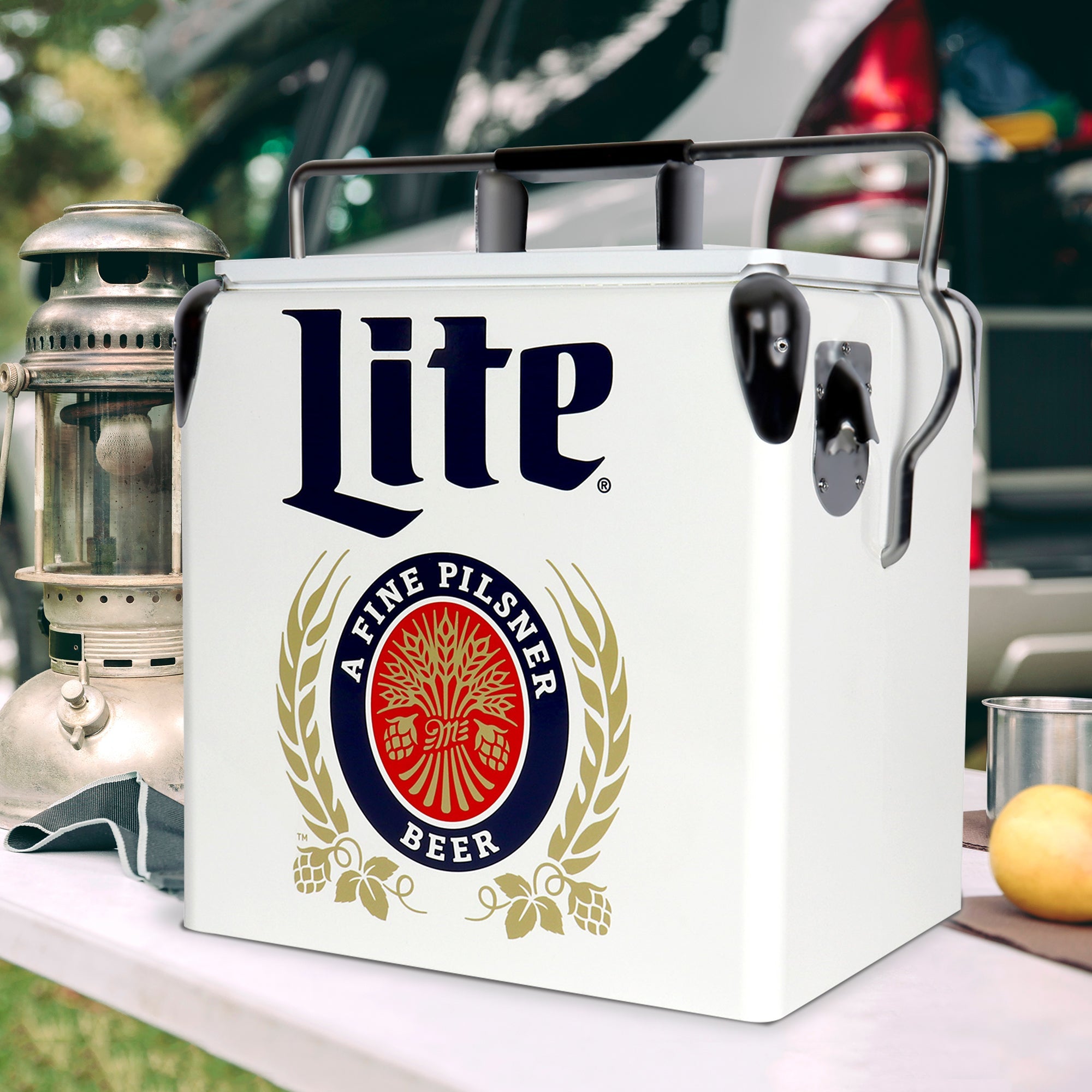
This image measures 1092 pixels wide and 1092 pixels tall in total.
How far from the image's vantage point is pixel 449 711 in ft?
2.74

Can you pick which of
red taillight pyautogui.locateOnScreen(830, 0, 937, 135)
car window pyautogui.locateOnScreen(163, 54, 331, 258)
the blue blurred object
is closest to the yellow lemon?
red taillight pyautogui.locateOnScreen(830, 0, 937, 135)

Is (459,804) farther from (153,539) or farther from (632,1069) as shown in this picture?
(153,539)

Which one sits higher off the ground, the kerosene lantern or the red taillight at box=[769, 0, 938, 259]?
the red taillight at box=[769, 0, 938, 259]

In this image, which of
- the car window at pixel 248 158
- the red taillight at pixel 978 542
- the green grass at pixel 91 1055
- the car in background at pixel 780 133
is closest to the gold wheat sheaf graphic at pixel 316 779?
the car in background at pixel 780 133

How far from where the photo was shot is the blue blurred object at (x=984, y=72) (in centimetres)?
371

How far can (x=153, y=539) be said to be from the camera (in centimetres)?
118

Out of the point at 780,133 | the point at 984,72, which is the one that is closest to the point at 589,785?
the point at 780,133

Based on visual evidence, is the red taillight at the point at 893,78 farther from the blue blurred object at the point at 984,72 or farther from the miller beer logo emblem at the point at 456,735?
the miller beer logo emblem at the point at 456,735

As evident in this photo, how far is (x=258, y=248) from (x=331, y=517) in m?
2.47

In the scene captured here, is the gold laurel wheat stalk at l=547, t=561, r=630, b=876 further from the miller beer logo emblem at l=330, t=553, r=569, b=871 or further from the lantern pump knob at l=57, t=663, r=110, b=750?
the lantern pump knob at l=57, t=663, r=110, b=750

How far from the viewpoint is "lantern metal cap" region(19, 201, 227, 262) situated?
1.13m

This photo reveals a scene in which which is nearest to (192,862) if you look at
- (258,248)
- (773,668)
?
(773,668)

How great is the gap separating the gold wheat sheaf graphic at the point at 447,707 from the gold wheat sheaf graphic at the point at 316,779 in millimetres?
49

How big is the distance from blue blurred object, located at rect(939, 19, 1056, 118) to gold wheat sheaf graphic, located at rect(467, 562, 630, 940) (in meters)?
3.19
